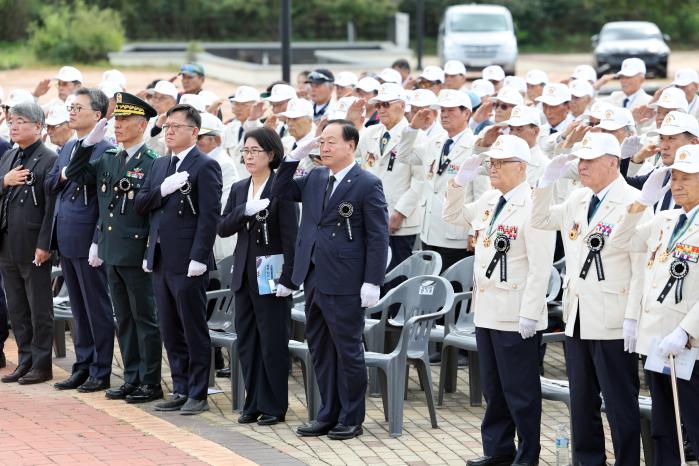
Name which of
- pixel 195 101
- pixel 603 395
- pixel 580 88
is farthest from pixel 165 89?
pixel 603 395

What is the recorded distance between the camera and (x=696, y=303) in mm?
6781

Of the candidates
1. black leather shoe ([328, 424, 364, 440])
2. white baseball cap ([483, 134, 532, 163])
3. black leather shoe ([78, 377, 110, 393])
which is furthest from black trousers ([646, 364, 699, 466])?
black leather shoe ([78, 377, 110, 393])

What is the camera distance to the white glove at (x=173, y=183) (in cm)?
920

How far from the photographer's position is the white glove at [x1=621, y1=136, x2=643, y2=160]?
8.87 metres

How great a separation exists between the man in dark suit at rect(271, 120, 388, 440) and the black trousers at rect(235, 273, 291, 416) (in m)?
0.33

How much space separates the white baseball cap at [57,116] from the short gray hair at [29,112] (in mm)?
76

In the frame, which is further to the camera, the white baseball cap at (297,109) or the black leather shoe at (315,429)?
the white baseball cap at (297,109)

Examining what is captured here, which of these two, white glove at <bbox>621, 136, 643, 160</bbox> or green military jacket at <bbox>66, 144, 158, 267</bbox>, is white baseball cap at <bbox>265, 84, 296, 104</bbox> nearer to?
green military jacket at <bbox>66, 144, 158, 267</bbox>

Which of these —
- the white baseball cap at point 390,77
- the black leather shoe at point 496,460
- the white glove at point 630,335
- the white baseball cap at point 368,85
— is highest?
the white baseball cap at point 390,77

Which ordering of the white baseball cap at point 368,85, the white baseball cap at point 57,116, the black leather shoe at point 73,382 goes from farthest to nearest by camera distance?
1. the white baseball cap at point 368,85
2. the white baseball cap at point 57,116
3. the black leather shoe at point 73,382

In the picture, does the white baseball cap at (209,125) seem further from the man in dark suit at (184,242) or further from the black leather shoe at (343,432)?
the black leather shoe at (343,432)

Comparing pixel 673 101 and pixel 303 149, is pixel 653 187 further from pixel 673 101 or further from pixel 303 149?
pixel 673 101

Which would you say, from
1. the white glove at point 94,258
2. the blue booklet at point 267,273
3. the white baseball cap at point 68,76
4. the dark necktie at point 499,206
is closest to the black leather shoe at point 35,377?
the white glove at point 94,258

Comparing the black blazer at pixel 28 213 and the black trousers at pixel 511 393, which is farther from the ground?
the black blazer at pixel 28 213
